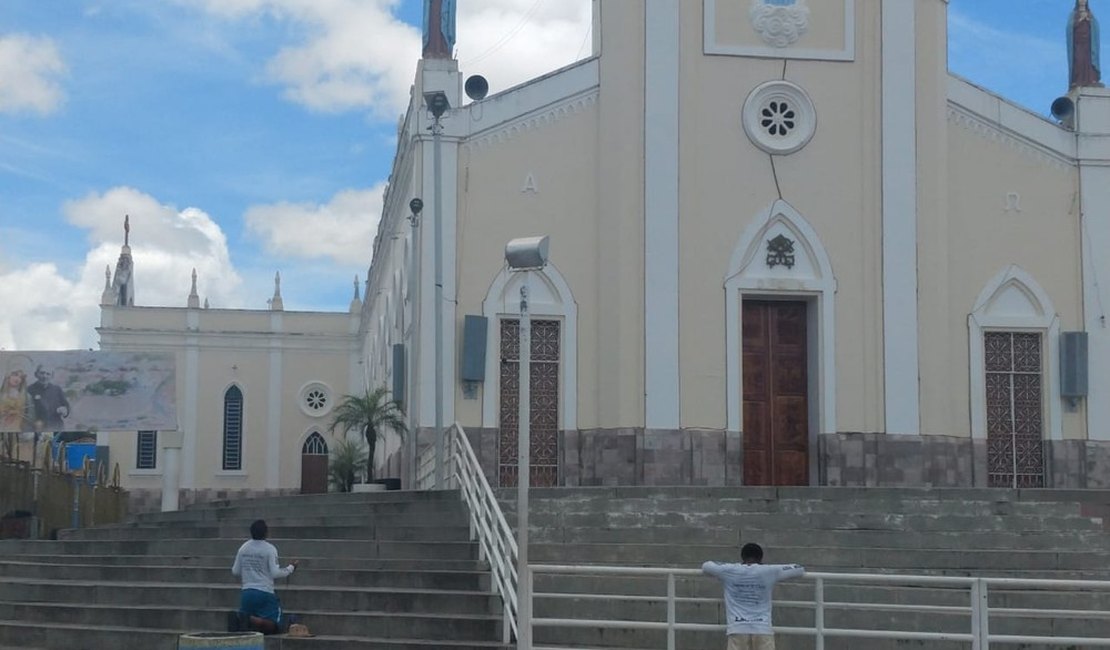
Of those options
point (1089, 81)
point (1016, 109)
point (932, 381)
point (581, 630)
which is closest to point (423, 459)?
point (932, 381)

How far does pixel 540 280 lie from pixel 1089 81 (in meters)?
9.95

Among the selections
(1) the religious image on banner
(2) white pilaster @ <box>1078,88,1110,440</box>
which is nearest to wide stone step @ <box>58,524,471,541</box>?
(1) the religious image on banner

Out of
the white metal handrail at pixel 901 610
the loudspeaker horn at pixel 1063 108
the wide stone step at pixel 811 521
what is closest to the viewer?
the white metal handrail at pixel 901 610

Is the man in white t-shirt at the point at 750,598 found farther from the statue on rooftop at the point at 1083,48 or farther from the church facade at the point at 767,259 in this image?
the statue on rooftop at the point at 1083,48

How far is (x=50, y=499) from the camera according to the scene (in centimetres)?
2964

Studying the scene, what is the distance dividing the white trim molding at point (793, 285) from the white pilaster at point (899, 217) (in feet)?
2.89

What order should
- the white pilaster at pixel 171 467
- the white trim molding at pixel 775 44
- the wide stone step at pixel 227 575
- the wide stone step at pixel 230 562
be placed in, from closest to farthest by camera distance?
the wide stone step at pixel 227 575
the wide stone step at pixel 230 562
the white trim molding at pixel 775 44
the white pilaster at pixel 171 467

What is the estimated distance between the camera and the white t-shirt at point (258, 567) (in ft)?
45.5

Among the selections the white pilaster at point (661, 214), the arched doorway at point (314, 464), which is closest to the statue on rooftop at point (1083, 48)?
the white pilaster at point (661, 214)

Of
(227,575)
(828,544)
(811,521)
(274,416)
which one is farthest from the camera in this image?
(274,416)

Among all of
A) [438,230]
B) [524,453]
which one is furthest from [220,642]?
[438,230]

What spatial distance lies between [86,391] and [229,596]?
53.8ft

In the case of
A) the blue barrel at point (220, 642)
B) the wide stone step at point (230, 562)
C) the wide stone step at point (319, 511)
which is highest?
the wide stone step at point (319, 511)

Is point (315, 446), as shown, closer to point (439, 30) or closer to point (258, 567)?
point (439, 30)
